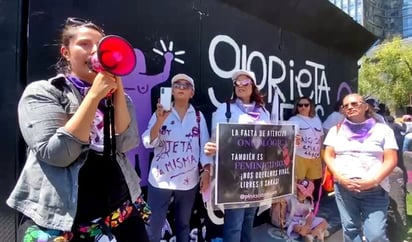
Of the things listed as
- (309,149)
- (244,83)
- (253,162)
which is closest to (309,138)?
(309,149)

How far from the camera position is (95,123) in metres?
1.83

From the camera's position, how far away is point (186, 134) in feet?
11.4

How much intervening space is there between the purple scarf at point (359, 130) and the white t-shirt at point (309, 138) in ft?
4.07

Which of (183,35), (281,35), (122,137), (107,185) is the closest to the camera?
(107,185)

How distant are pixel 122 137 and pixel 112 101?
18cm

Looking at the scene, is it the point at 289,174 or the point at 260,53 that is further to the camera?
the point at 260,53

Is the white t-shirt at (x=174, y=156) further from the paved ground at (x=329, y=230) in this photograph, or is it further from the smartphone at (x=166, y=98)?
the paved ground at (x=329, y=230)

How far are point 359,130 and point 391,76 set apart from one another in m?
33.3

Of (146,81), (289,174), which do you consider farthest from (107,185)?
(289,174)

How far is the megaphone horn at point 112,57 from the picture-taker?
1563 millimetres

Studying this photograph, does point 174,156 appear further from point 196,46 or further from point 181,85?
point 196,46

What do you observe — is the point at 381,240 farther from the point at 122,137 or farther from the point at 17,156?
the point at 17,156

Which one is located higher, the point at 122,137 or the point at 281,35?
the point at 281,35

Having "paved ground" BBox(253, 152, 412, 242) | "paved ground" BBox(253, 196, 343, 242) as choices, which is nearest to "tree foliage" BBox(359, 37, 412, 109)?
"paved ground" BBox(253, 152, 412, 242)
